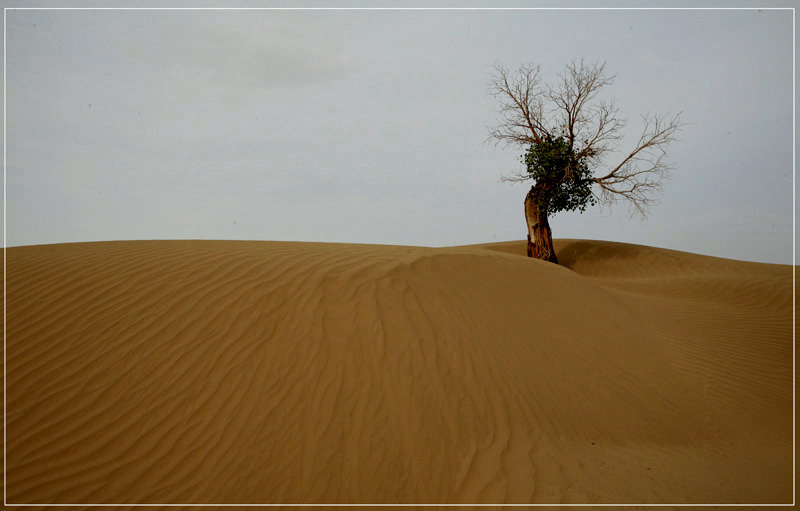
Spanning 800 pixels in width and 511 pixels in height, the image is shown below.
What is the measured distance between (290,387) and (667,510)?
3501mm

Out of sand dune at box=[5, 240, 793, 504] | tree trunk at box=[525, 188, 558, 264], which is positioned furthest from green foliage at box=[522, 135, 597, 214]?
sand dune at box=[5, 240, 793, 504]

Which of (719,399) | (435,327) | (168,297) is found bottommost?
(719,399)

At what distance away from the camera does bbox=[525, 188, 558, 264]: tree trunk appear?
1906 cm

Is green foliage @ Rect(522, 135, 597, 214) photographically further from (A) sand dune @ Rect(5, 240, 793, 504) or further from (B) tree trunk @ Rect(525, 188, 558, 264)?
(A) sand dune @ Rect(5, 240, 793, 504)

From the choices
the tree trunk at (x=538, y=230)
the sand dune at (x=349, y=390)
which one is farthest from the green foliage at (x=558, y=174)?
the sand dune at (x=349, y=390)

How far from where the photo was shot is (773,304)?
11.3 metres

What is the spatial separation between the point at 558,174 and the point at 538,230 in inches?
87.5

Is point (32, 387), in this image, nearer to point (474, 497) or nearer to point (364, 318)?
point (364, 318)

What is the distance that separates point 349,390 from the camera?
200 inches

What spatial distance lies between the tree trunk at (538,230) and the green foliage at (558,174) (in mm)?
262

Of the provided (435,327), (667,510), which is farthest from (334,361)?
(667,510)

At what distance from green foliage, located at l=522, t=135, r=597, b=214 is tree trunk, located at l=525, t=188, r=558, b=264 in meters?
0.26

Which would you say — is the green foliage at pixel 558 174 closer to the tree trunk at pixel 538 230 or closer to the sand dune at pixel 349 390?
the tree trunk at pixel 538 230

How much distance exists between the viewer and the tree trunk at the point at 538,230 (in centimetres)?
1906
